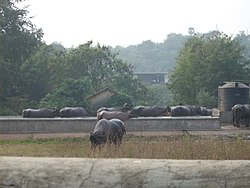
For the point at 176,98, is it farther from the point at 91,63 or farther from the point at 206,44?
the point at 91,63

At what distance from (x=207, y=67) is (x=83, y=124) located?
1871 cm

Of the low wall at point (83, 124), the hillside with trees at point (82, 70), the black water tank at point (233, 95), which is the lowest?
the low wall at point (83, 124)

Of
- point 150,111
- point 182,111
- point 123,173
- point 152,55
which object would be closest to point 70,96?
point 150,111

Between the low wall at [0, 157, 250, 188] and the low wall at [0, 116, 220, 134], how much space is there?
17.3m

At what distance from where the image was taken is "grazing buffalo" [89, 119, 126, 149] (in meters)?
12.8

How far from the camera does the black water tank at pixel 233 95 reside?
28266 millimetres

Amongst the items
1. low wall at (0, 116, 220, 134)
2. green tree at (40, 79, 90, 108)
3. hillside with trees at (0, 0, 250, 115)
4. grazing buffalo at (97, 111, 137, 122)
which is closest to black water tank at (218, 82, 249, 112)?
low wall at (0, 116, 220, 134)

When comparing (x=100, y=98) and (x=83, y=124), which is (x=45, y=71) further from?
(x=83, y=124)

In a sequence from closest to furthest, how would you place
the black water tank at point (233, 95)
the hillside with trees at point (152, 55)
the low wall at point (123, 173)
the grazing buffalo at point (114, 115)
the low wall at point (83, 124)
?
the low wall at point (123, 173), the grazing buffalo at point (114, 115), the low wall at point (83, 124), the black water tank at point (233, 95), the hillside with trees at point (152, 55)

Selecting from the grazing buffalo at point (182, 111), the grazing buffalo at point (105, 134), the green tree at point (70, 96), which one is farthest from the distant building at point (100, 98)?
the grazing buffalo at point (105, 134)

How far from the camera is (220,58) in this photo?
37.2 m

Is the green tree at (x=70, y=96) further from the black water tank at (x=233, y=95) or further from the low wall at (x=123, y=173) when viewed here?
the low wall at (x=123, y=173)

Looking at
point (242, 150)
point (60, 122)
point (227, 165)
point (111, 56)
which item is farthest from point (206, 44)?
point (227, 165)

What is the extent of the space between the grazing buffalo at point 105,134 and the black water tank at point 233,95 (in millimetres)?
14957
